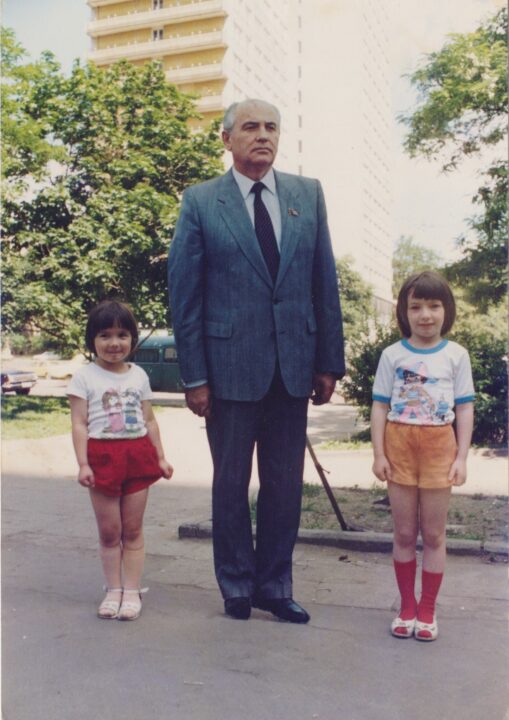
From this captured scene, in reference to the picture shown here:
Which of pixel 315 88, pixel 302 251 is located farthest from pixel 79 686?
pixel 315 88

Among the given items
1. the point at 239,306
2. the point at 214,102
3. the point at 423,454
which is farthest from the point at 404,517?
the point at 214,102

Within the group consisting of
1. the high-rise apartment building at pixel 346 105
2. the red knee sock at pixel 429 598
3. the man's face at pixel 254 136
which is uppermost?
the high-rise apartment building at pixel 346 105

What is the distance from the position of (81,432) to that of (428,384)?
145 centimetres

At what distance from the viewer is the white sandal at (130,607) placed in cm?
335

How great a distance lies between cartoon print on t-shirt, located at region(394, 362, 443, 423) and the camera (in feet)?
9.96

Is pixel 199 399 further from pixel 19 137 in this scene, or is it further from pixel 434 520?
pixel 19 137

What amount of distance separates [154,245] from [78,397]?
13.2 m

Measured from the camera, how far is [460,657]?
9.27 feet

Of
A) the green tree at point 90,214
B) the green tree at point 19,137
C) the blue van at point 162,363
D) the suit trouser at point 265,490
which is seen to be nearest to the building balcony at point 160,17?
the suit trouser at point 265,490

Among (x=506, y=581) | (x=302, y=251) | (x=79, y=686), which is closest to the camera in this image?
(x=79, y=686)

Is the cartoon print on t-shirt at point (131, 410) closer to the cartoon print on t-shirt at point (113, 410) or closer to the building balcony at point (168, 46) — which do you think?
the cartoon print on t-shirt at point (113, 410)

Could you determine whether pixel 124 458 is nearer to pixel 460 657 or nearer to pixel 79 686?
pixel 79 686

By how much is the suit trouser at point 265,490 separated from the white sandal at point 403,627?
1.60 feet

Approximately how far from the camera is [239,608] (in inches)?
131
